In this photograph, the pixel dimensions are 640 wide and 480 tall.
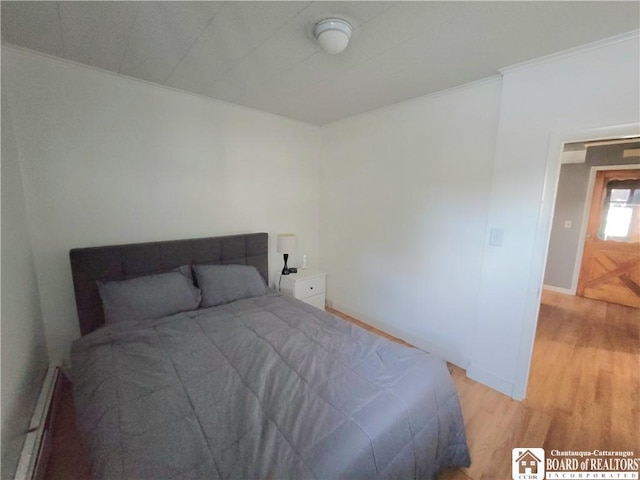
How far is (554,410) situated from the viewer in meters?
1.84

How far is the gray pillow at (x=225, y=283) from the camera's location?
2.16 metres

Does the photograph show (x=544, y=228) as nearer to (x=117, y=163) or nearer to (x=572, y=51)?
(x=572, y=51)

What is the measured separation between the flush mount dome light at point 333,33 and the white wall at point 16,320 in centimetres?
182

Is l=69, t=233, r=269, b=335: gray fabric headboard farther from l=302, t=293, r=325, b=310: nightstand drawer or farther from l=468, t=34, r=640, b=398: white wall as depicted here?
l=468, t=34, r=640, b=398: white wall

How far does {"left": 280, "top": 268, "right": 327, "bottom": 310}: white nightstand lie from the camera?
2.86 meters

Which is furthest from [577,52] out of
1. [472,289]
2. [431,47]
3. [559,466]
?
[559,466]

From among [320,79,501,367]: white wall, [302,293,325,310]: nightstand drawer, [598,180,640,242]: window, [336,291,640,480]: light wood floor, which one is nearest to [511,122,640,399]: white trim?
[336,291,640,480]: light wood floor

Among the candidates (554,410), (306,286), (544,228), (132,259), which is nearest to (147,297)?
(132,259)

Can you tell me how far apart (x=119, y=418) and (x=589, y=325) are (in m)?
4.56

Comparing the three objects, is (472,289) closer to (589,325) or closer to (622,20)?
(622,20)

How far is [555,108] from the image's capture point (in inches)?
65.5

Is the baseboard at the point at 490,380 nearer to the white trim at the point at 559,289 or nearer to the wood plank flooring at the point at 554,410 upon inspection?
the wood plank flooring at the point at 554,410

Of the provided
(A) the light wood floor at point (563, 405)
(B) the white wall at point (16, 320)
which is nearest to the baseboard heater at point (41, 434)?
(B) the white wall at point (16, 320)

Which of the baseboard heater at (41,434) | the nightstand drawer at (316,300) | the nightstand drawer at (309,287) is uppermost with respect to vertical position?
the nightstand drawer at (309,287)
